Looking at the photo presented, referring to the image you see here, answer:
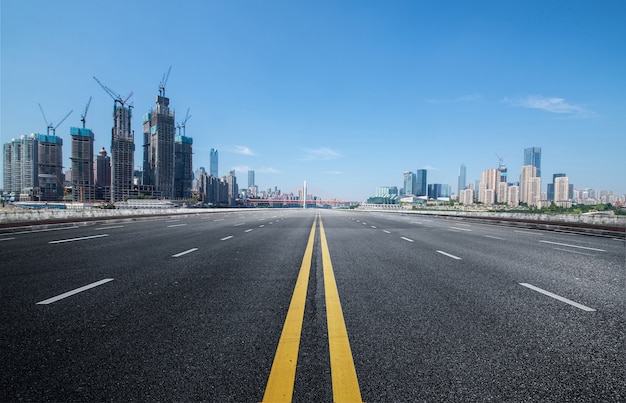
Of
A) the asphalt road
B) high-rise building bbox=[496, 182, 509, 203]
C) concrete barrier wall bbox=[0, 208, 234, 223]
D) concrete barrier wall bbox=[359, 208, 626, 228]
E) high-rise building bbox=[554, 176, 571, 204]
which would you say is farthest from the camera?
high-rise building bbox=[496, 182, 509, 203]

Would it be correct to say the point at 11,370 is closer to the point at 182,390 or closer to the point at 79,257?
the point at 182,390

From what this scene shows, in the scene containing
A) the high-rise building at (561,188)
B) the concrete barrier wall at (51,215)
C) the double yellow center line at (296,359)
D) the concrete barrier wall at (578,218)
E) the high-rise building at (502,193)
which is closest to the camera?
the double yellow center line at (296,359)

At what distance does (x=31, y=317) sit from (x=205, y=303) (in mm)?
2060

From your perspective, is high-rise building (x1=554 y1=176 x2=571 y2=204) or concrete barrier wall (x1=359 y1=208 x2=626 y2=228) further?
high-rise building (x1=554 y1=176 x2=571 y2=204)

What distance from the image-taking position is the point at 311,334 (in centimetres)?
370

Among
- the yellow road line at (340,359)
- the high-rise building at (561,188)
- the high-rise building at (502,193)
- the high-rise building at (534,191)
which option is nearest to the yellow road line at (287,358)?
the yellow road line at (340,359)

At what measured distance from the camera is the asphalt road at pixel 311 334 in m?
2.65

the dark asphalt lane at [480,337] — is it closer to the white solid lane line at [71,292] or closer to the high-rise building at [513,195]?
the white solid lane line at [71,292]

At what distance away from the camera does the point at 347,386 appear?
262cm

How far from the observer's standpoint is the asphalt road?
2650 mm

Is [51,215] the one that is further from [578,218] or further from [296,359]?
[578,218]

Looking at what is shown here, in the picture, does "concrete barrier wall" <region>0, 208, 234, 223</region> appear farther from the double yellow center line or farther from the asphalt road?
the double yellow center line

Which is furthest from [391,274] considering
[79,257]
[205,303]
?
[79,257]

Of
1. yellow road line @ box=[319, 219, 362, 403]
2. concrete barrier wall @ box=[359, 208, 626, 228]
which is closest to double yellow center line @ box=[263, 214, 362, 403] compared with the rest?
yellow road line @ box=[319, 219, 362, 403]
